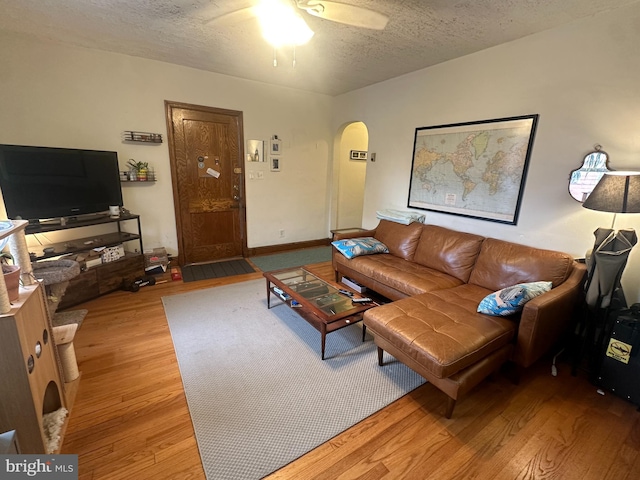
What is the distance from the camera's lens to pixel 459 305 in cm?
209

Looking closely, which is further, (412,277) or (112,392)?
(412,277)

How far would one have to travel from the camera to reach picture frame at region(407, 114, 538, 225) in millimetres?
2535

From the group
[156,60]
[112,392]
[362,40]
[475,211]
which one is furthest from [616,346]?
[156,60]

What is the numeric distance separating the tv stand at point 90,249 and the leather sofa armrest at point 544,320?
3.65 meters

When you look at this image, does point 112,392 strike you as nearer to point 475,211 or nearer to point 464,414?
point 464,414

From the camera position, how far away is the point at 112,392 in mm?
1753

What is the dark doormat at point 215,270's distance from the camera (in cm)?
358

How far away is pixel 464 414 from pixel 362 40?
297 centimetres

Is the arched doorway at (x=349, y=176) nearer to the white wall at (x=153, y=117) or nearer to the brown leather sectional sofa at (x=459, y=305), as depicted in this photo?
the white wall at (x=153, y=117)

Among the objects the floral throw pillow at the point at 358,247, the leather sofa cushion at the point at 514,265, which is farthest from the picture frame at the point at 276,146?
the leather sofa cushion at the point at 514,265

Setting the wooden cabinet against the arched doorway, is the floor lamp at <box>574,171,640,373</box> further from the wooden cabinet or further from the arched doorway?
the wooden cabinet
